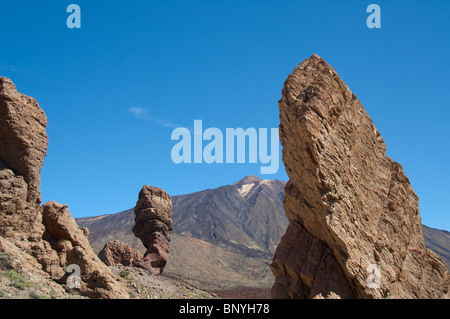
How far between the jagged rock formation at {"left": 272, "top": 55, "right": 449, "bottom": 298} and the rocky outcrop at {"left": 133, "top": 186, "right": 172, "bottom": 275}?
2232 cm

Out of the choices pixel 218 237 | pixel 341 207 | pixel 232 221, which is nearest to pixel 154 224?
pixel 341 207

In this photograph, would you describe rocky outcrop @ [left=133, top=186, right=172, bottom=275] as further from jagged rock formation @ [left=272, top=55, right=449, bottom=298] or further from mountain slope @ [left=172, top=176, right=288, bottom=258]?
mountain slope @ [left=172, top=176, right=288, bottom=258]

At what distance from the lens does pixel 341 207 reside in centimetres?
1501

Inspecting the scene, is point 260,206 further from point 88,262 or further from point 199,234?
point 88,262

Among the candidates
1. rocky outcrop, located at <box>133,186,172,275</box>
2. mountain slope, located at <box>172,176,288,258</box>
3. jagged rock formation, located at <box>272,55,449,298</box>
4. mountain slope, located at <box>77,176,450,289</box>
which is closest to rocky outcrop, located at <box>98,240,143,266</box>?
rocky outcrop, located at <box>133,186,172,275</box>

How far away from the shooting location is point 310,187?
15422 millimetres

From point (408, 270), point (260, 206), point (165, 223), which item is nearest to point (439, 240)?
point (260, 206)

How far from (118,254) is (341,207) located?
31.8 meters

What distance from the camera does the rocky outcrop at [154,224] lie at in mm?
37375

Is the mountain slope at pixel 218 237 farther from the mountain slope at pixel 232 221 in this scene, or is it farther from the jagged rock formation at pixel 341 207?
the jagged rock formation at pixel 341 207

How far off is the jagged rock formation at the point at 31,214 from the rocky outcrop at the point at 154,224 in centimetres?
1776

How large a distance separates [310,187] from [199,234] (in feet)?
428

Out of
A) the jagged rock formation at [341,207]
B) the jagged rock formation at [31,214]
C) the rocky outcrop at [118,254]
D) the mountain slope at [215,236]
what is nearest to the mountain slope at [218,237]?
the mountain slope at [215,236]
